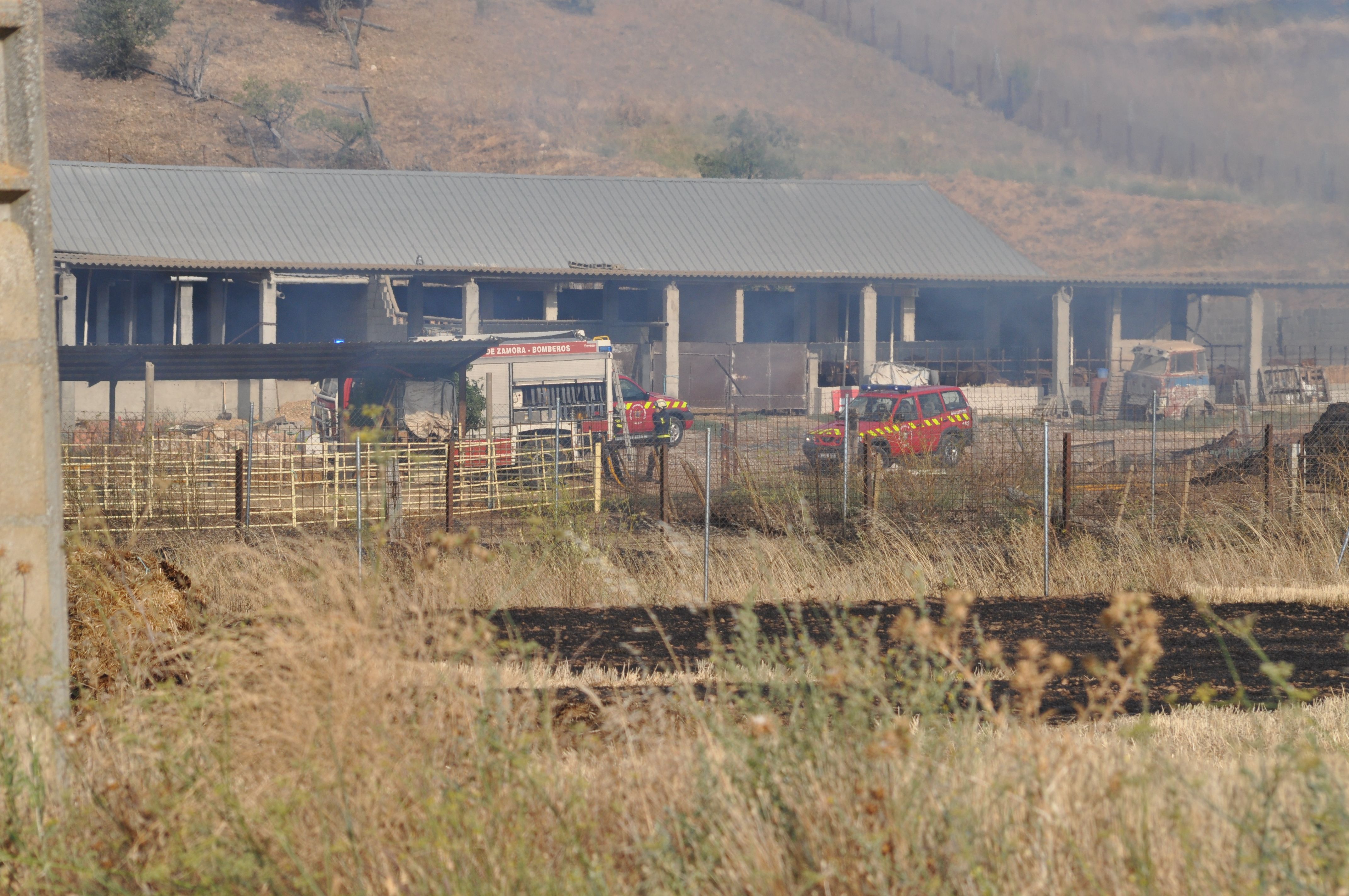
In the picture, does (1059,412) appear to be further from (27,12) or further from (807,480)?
(27,12)

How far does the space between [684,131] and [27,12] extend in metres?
102

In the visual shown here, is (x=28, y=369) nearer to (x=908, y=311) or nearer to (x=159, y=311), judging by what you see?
(x=159, y=311)

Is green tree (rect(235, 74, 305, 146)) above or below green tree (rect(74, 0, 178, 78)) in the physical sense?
below

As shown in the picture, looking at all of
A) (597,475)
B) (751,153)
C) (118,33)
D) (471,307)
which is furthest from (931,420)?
(118,33)

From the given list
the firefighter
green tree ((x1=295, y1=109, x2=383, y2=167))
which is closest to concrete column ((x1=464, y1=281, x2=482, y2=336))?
the firefighter

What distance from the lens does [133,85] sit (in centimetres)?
8231

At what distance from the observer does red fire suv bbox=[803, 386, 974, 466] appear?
2238 centimetres

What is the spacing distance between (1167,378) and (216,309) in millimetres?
27253

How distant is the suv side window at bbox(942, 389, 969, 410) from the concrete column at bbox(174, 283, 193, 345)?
2140cm

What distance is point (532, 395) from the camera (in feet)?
84.8

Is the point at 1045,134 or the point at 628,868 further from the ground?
the point at 1045,134

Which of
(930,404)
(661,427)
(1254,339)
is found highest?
(1254,339)

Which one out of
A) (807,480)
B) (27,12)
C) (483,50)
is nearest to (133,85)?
(483,50)

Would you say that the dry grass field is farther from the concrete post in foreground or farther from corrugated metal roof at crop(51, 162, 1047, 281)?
corrugated metal roof at crop(51, 162, 1047, 281)
